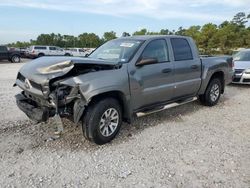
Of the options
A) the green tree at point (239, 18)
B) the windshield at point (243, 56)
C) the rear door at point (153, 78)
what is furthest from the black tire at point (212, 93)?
the green tree at point (239, 18)

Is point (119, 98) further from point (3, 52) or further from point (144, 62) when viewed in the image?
point (3, 52)

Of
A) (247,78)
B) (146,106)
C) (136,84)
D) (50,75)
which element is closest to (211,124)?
(146,106)

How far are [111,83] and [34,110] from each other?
1.30 m

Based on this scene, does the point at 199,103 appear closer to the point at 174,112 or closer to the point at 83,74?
the point at 174,112

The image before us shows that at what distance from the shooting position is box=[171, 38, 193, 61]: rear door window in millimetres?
5827

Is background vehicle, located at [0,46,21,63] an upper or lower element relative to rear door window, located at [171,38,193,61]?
lower

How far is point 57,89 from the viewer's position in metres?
4.08

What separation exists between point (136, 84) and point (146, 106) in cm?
61

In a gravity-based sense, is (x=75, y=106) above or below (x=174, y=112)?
above

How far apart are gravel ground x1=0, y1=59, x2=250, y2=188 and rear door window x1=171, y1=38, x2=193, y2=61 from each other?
1.36 meters

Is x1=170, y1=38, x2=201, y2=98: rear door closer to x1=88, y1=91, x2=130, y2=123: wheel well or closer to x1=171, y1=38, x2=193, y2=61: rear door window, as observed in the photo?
x1=171, y1=38, x2=193, y2=61: rear door window

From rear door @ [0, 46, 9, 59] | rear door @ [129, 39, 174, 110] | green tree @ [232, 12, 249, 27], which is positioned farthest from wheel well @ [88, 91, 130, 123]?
green tree @ [232, 12, 249, 27]

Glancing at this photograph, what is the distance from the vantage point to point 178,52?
5.90 meters

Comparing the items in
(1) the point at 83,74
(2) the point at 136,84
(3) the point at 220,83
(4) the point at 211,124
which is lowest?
(4) the point at 211,124
